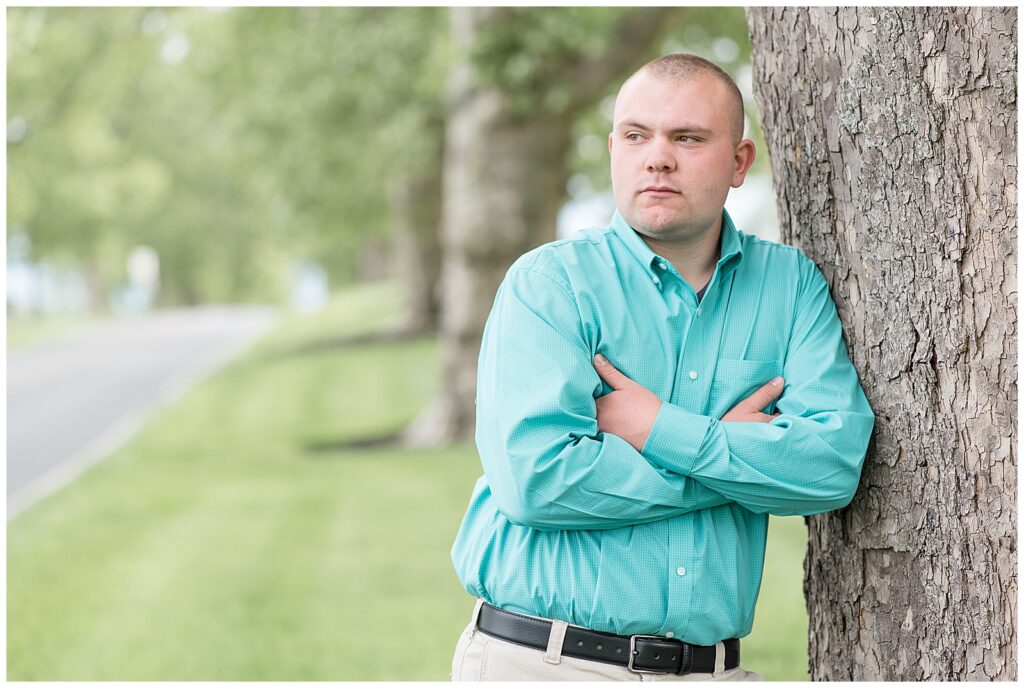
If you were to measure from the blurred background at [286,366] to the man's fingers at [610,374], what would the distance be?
0.87 m

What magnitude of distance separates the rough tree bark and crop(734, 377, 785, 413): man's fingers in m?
10.1

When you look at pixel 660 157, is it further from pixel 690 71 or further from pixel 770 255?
pixel 770 255

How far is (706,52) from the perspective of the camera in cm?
1723

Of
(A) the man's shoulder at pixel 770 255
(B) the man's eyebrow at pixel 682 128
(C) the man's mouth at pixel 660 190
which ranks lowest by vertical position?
(A) the man's shoulder at pixel 770 255

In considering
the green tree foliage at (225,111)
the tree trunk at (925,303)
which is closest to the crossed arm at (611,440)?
the tree trunk at (925,303)

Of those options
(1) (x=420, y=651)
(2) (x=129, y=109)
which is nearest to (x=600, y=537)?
(1) (x=420, y=651)

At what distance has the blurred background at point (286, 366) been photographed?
26.8 feet

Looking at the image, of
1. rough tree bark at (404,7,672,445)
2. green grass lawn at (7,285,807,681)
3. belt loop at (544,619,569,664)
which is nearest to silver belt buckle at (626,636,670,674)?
belt loop at (544,619,569,664)

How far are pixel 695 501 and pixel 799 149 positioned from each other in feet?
3.50

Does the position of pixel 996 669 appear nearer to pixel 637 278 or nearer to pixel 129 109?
pixel 637 278

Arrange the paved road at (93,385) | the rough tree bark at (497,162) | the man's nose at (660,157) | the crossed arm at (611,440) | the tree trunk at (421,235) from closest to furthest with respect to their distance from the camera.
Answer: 1. the crossed arm at (611,440)
2. the man's nose at (660,157)
3. the rough tree bark at (497,162)
4. the paved road at (93,385)
5. the tree trunk at (421,235)

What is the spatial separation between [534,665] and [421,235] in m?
21.8

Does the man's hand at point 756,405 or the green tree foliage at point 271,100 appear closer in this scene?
the man's hand at point 756,405

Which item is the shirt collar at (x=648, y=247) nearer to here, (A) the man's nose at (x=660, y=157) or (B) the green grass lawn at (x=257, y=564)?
(A) the man's nose at (x=660, y=157)
